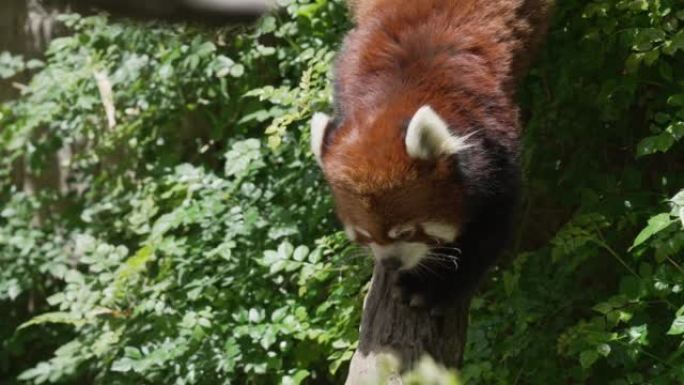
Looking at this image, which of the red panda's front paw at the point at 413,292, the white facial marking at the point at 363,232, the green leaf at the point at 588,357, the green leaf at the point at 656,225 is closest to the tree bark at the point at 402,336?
the red panda's front paw at the point at 413,292

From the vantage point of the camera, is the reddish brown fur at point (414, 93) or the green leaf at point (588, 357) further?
the green leaf at point (588, 357)

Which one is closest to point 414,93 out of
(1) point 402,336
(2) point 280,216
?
(1) point 402,336

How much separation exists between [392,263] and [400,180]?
0.80 ft

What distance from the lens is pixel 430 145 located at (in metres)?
2.72

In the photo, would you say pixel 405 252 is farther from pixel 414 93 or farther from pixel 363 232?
pixel 414 93

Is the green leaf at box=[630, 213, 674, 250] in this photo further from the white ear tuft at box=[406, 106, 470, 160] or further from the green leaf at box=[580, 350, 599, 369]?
→ the white ear tuft at box=[406, 106, 470, 160]

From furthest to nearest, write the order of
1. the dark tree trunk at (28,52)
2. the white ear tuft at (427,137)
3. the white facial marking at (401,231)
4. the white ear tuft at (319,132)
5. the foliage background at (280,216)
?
the dark tree trunk at (28,52) < the foliage background at (280,216) < the white ear tuft at (319,132) < the white facial marking at (401,231) < the white ear tuft at (427,137)

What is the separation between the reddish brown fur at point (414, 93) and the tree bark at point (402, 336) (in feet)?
0.67

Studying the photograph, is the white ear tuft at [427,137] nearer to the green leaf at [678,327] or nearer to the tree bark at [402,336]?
the tree bark at [402,336]

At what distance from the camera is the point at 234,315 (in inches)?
154

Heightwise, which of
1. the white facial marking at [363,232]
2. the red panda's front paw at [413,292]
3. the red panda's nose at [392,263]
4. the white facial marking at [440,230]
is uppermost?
the white facial marking at [440,230]

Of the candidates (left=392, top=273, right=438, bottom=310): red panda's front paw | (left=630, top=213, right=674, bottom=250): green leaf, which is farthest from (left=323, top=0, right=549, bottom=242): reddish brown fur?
(left=630, top=213, right=674, bottom=250): green leaf

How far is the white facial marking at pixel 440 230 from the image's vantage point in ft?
9.27

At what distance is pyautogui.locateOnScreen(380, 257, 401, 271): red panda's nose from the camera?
2842 millimetres
